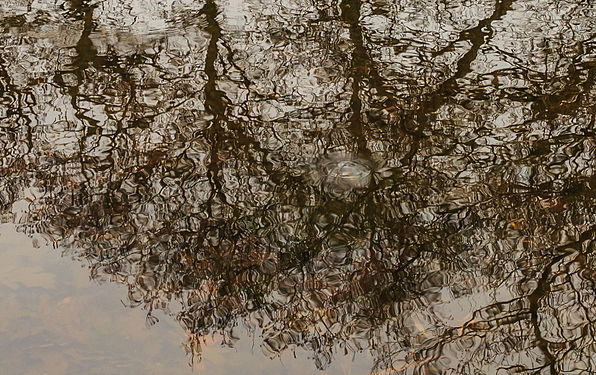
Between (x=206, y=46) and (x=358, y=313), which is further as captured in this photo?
(x=206, y=46)

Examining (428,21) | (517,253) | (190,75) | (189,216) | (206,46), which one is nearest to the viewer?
(517,253)

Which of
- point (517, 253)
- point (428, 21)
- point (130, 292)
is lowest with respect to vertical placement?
point (130, 292)

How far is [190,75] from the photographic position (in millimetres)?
6473

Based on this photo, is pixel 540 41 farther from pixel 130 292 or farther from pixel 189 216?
pixel 130 292

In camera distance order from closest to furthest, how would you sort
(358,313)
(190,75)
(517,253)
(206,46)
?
(358,313) → (517,253) → (190,75) → (206,46)

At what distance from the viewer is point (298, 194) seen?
491 centimetres

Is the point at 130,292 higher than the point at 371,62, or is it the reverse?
the point at 371,62

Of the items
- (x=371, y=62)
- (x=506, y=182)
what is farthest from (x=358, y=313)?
(x=371, y=62)

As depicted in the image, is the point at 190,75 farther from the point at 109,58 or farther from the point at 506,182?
the point at 506,182

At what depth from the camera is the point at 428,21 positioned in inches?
296

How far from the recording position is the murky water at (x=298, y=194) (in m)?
3.84

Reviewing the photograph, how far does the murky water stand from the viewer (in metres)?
3.84

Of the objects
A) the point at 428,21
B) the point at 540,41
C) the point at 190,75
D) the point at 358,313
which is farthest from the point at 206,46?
the point at 358,313

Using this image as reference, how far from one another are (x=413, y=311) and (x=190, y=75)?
3.49 meters
